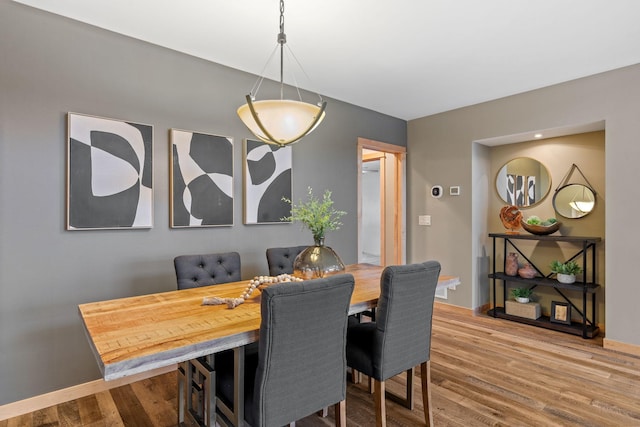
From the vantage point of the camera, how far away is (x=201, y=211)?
118 inches

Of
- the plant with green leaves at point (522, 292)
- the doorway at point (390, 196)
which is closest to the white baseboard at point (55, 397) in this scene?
the doorway at point (390, 196)

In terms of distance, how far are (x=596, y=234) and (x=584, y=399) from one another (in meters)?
2.06

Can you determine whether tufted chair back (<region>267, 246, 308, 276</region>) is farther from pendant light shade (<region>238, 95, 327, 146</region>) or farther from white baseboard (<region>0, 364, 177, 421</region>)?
white baseboard (<region>0, 364, 177, 421</region>)

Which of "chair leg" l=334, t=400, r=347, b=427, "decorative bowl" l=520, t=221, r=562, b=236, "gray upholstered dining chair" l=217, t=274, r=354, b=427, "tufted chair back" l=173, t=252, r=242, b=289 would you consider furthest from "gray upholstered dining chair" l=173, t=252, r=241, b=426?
"decorative bowl" l=520, t=221, r=562, b=236

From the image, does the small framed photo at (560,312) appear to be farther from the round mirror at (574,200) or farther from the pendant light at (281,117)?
the pendant light at (281,117)

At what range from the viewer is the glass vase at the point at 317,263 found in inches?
86.3

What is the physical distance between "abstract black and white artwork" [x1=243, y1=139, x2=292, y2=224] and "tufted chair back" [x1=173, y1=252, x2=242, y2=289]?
0.73 meters

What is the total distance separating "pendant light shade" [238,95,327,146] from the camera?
1905mm

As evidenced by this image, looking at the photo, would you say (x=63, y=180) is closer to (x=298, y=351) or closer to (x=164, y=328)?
(x=164, y=328)

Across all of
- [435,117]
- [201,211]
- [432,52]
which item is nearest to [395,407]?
[201,211]

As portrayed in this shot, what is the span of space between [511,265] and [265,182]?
3034 millimetres

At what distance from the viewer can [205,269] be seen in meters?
2.51

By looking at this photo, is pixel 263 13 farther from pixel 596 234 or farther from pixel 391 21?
pixel 596 234

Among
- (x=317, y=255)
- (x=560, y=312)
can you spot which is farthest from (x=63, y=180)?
(x=560, y=312)
